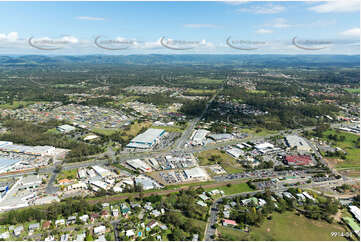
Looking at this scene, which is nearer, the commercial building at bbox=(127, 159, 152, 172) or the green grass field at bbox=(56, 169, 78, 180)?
the green grass field at bbox=(56, 169, 78, 180)

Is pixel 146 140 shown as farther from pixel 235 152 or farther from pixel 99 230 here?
pixel 99 230

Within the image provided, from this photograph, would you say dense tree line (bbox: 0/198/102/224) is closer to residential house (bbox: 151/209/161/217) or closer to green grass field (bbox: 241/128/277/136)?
residential house (bbox: 151/209/161/217)

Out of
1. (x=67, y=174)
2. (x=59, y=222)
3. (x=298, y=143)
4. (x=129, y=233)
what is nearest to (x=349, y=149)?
(x=298, y=143)

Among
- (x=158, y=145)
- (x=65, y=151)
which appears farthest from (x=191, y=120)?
(x=65, y=151)

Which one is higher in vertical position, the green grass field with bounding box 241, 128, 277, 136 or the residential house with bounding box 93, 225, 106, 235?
the green grass field with bounding box 241, 128, 277, 136

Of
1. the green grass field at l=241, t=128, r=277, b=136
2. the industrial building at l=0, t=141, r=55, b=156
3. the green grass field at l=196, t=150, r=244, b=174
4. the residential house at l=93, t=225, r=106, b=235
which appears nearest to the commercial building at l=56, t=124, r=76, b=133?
the industrial building at l=0, t=141, r=55, b=156

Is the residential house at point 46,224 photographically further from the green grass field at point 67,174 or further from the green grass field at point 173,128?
the green grass field at point 173,128

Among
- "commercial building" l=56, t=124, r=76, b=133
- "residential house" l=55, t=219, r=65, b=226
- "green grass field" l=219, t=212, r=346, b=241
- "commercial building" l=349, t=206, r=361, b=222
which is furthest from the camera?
"commercial building" l=56, t=124, r=76, b=133

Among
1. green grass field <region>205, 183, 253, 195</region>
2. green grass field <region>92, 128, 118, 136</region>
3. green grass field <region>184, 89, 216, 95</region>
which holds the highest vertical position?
green grass field <region>184, 89, 216, 95</region>

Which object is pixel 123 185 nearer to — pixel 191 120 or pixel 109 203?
pixel 109 203
